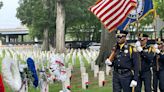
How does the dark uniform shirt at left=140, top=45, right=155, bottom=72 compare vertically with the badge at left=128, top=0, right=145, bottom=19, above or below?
below

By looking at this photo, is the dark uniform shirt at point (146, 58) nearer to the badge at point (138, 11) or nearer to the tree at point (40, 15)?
the badge at point (138, 11)

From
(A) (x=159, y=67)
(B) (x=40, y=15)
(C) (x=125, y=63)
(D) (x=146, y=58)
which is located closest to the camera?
(C) (x=125, y=63)

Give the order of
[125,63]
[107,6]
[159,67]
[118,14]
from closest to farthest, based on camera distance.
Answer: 1. [125,63]
2. [159,67]
3. [118,14]
4. [107,6]

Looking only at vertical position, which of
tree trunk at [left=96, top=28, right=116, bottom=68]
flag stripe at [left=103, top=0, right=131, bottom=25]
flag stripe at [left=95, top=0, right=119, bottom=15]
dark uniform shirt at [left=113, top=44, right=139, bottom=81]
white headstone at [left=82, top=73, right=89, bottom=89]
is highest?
flag stripe at [left=95, top=0, right=119, bottom=15]

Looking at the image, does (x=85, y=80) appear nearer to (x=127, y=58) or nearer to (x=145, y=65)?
(x=145, y=65)

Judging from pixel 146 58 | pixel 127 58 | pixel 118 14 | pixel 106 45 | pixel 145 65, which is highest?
pixel 118 14

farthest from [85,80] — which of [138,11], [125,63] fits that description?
[125,63]

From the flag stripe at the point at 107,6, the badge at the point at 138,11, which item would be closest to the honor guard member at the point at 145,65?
the flag stripe at the point at 107,6

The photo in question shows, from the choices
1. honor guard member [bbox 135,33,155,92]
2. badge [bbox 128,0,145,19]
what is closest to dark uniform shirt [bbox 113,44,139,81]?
honor guard member [bbox 135,33,155,92]

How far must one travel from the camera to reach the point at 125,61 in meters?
9.66

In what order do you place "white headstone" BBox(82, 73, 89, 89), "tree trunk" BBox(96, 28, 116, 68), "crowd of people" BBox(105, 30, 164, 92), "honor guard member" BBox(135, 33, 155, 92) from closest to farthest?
"crowd of people" BBox(105, 30, 164, 92) → "honor guard member" BBox(135, 33, 155, 92) → "white headstone" BBox(82, 73, 89, 89) → "tree trunk" BBox(96, 28, 116, 68)

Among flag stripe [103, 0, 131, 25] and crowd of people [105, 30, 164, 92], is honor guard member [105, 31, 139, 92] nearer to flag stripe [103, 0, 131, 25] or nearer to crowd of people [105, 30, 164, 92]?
crowd of people [105, 30, 164, 92]

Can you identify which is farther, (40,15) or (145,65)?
(40,15)

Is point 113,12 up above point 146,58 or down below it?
above
